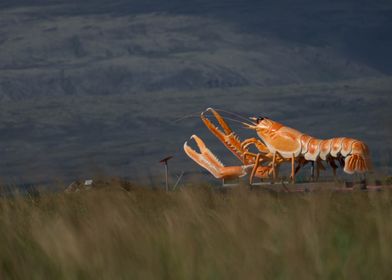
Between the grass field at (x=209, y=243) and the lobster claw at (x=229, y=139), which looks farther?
the lobster claw at (x=229, y=139)

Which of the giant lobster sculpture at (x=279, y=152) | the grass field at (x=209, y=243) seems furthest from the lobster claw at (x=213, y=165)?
the grass field at (x=209, y=243)

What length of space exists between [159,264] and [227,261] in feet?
2.14

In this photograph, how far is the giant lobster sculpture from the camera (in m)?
27.2

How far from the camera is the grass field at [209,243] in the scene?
28.2 feet

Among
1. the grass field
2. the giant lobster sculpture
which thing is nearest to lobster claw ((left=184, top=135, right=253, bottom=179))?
the giant lobster sculpture

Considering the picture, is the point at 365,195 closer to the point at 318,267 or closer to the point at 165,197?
the point at 165,197

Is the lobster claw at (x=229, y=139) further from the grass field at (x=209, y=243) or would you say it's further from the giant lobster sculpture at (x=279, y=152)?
the grass field at (x=209, y=243)

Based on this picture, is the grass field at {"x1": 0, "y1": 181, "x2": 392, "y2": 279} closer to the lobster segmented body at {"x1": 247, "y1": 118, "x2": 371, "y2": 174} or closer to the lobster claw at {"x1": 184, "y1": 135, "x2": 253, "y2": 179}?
the lobster segmented body at {"x1": 247, "y1": 118, "x2": 371, "y2": 174}

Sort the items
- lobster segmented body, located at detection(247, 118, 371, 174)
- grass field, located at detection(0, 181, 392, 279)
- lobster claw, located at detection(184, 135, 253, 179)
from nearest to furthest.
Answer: grass field, located at detection(0, 181, 392, 279)
lobster segmented body, located at detection(247, 118, 371, 174)
lobster claw, located at detection(184, 135, 253, 179)

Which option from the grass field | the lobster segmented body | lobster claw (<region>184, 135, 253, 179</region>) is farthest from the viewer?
lobster claw (<region>184, 135, 253, 179</region>)

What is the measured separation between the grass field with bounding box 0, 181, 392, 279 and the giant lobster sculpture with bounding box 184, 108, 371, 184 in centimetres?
1473

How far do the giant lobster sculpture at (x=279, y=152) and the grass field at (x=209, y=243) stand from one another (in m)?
14.7

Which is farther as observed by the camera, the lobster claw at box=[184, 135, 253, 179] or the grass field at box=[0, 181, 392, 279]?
the lobster claw at box=[184, 135, 253, 179]

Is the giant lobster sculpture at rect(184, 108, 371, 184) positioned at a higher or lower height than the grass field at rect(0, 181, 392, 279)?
lower
